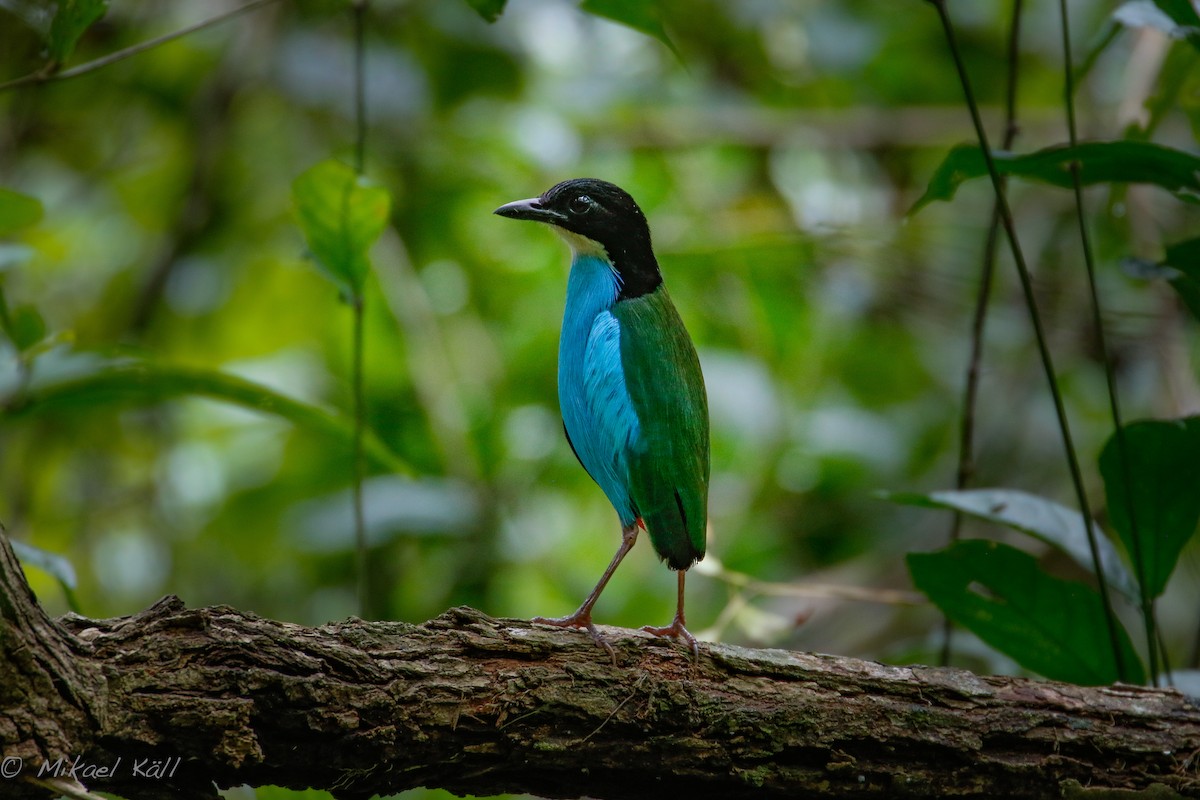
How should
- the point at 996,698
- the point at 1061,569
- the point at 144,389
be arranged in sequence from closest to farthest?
the point at 996,698, the point at 144,389, the point at 1061,569

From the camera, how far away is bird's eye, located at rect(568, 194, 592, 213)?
3693 mm

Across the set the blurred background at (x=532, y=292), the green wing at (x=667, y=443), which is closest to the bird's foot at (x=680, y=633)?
the green wing at (x=667, y=443)

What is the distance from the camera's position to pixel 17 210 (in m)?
3.21

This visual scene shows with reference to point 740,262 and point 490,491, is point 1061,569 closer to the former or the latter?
point 740,262

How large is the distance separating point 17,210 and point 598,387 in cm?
174

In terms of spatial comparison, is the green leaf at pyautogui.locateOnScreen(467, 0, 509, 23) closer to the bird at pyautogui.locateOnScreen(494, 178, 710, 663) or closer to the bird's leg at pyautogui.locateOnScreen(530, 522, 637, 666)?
the bird at pyautogui.locateOnScreen(494, 178, 710, 663)

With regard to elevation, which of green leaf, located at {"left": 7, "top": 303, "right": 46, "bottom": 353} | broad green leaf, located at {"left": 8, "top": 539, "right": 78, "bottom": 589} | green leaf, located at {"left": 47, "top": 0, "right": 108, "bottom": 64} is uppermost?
green leaf, located at {"left": 47, "top": 0, "right": 108, "bottom": 64}

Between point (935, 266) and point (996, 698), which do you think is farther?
point (935, 266)

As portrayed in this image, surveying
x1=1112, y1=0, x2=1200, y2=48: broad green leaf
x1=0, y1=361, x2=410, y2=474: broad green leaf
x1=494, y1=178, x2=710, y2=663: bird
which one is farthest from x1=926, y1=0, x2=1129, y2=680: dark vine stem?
x1=0, y1=361, x2=410, y2=474: broad green leaf

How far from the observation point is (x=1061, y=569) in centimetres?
580

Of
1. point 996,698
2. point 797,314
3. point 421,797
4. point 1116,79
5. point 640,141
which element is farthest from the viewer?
point 1116,79

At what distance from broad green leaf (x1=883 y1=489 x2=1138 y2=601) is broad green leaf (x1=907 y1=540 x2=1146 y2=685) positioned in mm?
96

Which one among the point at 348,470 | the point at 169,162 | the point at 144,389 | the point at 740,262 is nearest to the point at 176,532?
the point at 348,470

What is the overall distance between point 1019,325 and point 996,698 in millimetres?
5208
